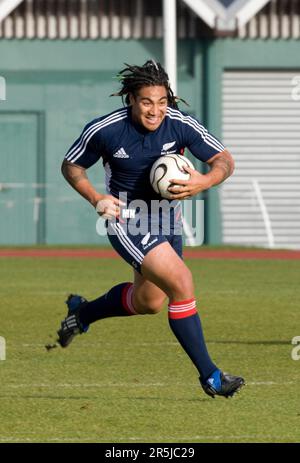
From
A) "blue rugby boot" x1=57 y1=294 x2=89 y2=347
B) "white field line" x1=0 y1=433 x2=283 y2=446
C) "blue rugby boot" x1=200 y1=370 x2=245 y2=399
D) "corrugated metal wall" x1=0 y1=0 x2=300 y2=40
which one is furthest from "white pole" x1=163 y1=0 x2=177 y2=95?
"white field line" x1=0 y1=433 x2=283 y2=446

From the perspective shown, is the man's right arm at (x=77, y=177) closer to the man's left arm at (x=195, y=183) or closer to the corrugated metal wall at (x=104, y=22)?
the man's left arm at (x=195, y=183)

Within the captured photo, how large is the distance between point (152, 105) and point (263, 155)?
22262mm

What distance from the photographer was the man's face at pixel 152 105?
404 inches

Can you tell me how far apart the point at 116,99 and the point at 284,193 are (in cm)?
409

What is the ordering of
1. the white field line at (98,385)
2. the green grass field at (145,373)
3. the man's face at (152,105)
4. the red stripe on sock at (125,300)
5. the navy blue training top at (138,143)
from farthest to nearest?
the red stripe on sock at (125,300), the white field line at (98,385), the navy blue training top at (138,143), the man's face at (152,105), the green grass field at (145,373)

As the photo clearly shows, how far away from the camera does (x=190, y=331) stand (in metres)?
10.0

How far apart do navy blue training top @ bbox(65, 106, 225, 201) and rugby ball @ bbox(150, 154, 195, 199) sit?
0.27 meters

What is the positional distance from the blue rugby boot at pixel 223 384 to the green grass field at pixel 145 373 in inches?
4.4

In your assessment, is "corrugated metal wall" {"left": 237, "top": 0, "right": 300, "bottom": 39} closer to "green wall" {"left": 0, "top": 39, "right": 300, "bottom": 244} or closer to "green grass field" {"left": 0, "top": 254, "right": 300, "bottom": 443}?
"green wall" {"left": 0, "top": 39, "right": 300, "bottom": 244}

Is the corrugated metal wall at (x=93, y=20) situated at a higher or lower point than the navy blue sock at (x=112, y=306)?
higher

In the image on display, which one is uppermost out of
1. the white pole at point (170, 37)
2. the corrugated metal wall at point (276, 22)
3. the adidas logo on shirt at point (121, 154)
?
the corrugated metal wall at point (276, 22)

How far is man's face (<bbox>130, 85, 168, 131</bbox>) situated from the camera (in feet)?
33.7

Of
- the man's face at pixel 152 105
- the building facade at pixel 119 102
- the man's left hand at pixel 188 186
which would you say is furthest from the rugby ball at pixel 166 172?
the building facade at pixel 119 102

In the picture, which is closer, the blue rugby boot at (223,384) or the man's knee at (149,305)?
the blue rugby boot at (223,384)
